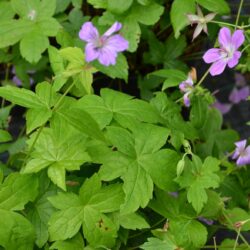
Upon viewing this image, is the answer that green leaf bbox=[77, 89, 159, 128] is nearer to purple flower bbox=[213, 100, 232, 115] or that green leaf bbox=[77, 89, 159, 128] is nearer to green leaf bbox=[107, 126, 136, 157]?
green leaf bbox=[107, 126, 136, 157]

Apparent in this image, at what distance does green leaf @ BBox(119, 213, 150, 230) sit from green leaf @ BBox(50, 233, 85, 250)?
10 cm

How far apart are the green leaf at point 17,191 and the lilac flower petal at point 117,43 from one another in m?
0.34

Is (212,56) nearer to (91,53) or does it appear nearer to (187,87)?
(187,87)

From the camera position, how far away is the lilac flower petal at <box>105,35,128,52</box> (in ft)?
3.48

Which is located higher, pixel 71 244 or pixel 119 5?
pixel 119 5

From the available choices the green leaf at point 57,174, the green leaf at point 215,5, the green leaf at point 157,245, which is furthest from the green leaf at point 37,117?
the green leaf at point 215,5

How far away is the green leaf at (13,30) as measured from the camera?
1529mm

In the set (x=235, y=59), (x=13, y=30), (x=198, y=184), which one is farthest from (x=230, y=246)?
(x=13, y=30)

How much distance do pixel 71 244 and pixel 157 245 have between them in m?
0.18

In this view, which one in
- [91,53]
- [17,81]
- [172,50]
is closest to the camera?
[91,53]

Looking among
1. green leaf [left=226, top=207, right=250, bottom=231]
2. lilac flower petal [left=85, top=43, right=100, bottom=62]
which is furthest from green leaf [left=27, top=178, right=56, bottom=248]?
green leaf [left=226, top=207, right=250, bottom=231]

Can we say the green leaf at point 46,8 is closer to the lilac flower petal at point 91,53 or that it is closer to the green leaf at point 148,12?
the green leaf at point 148,12

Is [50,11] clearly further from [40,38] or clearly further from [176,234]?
Answer: [176,234]

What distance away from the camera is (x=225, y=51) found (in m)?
1.24
